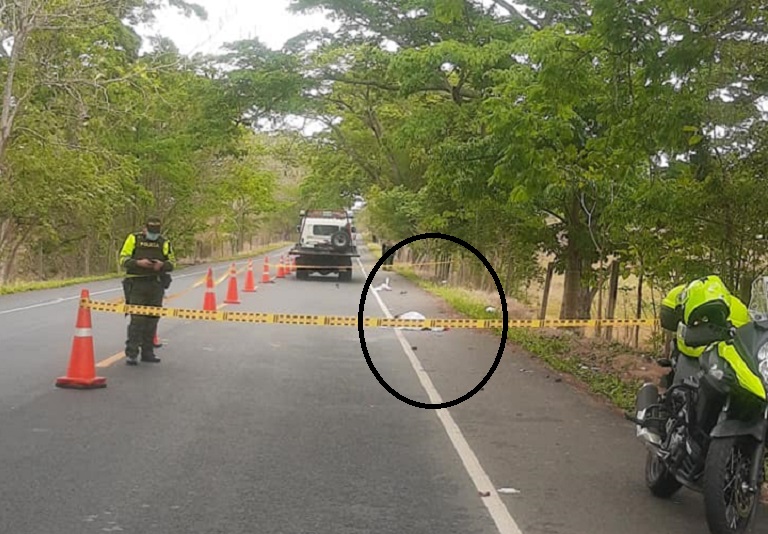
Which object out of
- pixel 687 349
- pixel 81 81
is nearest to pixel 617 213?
pixel 687 349

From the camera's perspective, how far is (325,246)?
36.0 m

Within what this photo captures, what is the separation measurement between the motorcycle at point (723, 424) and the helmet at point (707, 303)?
0.06 metres

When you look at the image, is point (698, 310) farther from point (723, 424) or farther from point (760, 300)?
point (760, 300)

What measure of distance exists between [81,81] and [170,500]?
26.1 metres

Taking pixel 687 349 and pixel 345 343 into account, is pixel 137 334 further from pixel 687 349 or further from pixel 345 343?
pixel 687 349

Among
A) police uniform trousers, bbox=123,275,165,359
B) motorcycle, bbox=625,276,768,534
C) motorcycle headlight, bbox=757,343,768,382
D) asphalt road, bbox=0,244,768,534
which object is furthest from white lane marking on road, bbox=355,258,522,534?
police uniform trousers, bbox=123,275,165,359

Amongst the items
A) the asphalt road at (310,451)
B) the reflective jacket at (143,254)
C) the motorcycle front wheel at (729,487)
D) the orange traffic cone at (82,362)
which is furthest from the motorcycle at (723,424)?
the reflective jacket at (143,254)

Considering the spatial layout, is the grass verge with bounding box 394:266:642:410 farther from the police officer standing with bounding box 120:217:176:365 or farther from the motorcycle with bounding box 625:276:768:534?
the police officer standing with bounding box 120:217:176:365

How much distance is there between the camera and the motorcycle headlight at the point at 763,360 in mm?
5477

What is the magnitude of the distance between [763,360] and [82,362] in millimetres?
7391

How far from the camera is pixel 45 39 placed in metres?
33.1

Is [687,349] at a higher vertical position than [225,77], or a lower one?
lower

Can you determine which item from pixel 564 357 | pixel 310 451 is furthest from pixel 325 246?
pixel 310 451

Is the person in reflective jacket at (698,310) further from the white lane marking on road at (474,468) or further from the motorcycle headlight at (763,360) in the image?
the white lane marking on road at (474,468)
